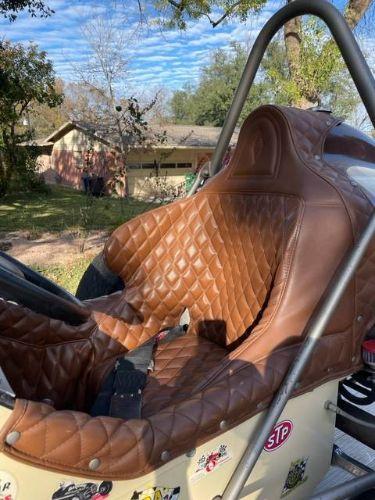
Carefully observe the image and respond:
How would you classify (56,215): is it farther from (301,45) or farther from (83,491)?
(83,491)

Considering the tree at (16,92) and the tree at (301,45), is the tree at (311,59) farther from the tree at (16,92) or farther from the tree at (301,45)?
the tree at (16,92)

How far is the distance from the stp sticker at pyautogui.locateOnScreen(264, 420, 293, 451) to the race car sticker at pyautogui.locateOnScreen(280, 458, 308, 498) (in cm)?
13

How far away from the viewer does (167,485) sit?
1162mm

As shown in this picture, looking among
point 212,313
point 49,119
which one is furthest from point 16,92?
point 49,119

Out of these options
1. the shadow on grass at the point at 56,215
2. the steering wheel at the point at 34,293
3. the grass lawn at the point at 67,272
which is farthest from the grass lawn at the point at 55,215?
the steering wheel at the point at 34,293

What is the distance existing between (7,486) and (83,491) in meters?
0.17

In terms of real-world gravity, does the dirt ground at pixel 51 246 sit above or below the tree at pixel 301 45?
below

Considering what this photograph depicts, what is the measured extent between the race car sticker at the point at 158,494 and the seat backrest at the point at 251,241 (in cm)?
51

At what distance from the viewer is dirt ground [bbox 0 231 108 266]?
6.02 m

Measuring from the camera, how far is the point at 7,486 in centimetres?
93

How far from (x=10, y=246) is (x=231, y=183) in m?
5.65

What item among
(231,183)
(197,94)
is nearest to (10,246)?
→ (231,183)

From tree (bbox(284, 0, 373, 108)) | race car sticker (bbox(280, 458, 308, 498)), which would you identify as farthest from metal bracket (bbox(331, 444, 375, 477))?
tree (bbox(284, 0, 373, 108))

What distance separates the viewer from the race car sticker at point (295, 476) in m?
1.44
